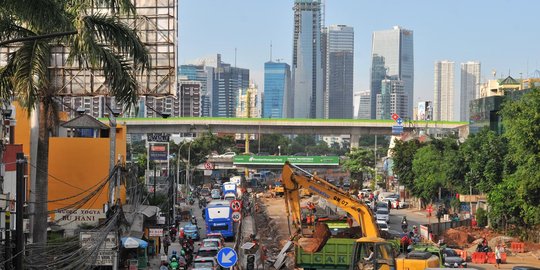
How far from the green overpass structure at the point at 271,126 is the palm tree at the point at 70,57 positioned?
11893cm

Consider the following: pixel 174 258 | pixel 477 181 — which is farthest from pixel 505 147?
pixel 174 258

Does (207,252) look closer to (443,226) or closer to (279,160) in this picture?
(443,226)

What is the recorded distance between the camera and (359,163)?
159875mm

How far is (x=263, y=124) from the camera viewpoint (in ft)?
503

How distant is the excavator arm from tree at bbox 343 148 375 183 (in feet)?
394

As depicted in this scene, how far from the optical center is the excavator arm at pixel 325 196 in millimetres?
31312

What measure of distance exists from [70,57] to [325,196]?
982 centimetres

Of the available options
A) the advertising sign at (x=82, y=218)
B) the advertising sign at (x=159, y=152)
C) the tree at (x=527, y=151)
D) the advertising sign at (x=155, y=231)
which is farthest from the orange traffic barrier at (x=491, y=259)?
the advertising sign at (x=159, y=152)

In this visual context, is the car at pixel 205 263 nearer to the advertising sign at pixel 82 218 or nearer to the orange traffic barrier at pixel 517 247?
the advertising sign at pixel 82 218

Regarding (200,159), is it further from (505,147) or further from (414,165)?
(505,147)

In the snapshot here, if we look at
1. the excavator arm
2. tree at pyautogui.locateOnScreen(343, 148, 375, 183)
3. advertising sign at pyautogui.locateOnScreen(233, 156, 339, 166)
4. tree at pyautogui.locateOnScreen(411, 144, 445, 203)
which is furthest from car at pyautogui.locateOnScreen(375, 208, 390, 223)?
tree at pyautogui.locateOnScreen(343, 148, 375, 183)

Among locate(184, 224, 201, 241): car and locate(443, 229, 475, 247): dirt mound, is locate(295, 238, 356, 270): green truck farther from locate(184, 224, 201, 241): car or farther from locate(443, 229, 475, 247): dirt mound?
locate(184, 224, 201, 241): car

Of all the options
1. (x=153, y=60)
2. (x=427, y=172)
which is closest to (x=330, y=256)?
(x=153, y=60)

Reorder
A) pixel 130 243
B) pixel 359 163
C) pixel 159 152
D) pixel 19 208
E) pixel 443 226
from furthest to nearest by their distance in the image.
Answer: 1. pixel 359 163
2. pixel 159 152
3. pixel 443 226
4. pixel 130 243
5. pixel 19 208
